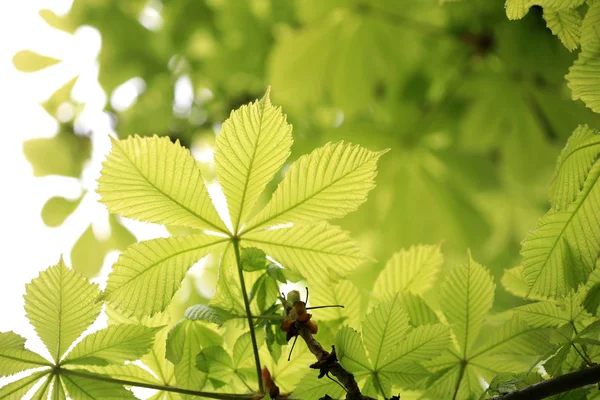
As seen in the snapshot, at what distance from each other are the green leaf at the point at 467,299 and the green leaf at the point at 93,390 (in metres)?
0.35

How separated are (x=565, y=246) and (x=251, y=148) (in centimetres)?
31

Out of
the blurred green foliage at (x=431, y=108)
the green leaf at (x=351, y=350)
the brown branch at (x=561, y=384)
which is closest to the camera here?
the brown branch at (x=561, y=384)

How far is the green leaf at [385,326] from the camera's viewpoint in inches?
20.7

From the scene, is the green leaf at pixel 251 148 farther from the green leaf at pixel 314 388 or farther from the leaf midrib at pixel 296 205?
the green leaf at pixel 314 388

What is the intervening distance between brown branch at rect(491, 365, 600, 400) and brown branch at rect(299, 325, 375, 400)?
13 centimetres

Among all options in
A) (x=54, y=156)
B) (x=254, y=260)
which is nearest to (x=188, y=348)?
(x=254, y=260)

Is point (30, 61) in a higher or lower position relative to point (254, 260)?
higher

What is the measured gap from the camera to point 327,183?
539 mm

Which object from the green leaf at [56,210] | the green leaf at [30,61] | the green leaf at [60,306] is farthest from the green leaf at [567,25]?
the green leaf at [30,61]

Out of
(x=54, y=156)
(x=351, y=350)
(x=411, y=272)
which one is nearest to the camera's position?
(x=351, y=350)

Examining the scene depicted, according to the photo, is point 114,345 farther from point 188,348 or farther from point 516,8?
point 516,8

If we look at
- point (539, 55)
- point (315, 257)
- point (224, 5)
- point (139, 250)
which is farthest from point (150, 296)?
point (224, 5)

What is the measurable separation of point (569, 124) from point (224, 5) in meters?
1.20

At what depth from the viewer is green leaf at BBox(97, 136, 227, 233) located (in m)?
0.53
